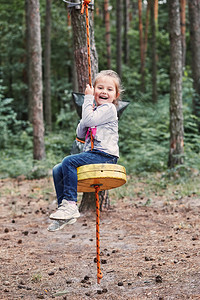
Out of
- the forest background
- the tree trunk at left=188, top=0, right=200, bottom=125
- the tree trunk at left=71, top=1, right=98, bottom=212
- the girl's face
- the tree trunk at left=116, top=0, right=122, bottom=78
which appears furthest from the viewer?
the tree trunk at left=116, top=0, right=122, bottom=78

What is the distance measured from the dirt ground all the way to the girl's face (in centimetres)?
190

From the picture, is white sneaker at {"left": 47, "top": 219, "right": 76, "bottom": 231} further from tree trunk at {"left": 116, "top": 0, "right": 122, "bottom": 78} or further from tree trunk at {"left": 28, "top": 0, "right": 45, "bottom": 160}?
tree trunk at {"left": 116, "top": 0, "right": 122, "bottom": 78}

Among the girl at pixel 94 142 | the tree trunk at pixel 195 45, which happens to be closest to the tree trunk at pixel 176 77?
the tree trunk at pixel 195 45

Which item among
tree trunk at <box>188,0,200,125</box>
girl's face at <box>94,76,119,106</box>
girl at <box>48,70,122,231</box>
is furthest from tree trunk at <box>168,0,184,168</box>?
girl's face at <box>94,76,119,106</box>

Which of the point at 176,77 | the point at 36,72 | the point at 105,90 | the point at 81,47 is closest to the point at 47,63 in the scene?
the point at 36,72

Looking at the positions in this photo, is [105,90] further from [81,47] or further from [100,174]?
[81,47]

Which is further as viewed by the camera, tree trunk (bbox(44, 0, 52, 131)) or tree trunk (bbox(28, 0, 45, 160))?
tree trunk (bbox(44, 0, 52, 131))

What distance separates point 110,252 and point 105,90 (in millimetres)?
2401

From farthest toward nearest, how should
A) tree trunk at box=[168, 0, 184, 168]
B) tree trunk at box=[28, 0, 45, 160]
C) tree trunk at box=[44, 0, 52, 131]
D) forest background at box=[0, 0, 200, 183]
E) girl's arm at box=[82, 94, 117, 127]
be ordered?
tree trunk at box=[44, 0, 52, 131] < forest background at box=[0, 0, 200, 183] < tree trunk at box=[28, 0, 45, 160] < tree trunk at box=[168, 0, 184, 168] < girl's arm at box=[82, 94, 117, 127]

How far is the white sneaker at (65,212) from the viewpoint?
372 centimetres

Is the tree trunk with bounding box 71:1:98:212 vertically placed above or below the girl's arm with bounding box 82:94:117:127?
above

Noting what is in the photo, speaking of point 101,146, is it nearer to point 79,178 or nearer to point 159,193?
point 79,178

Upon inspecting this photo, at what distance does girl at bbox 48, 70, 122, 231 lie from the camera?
12.5ft

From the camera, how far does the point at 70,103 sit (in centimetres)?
2042
